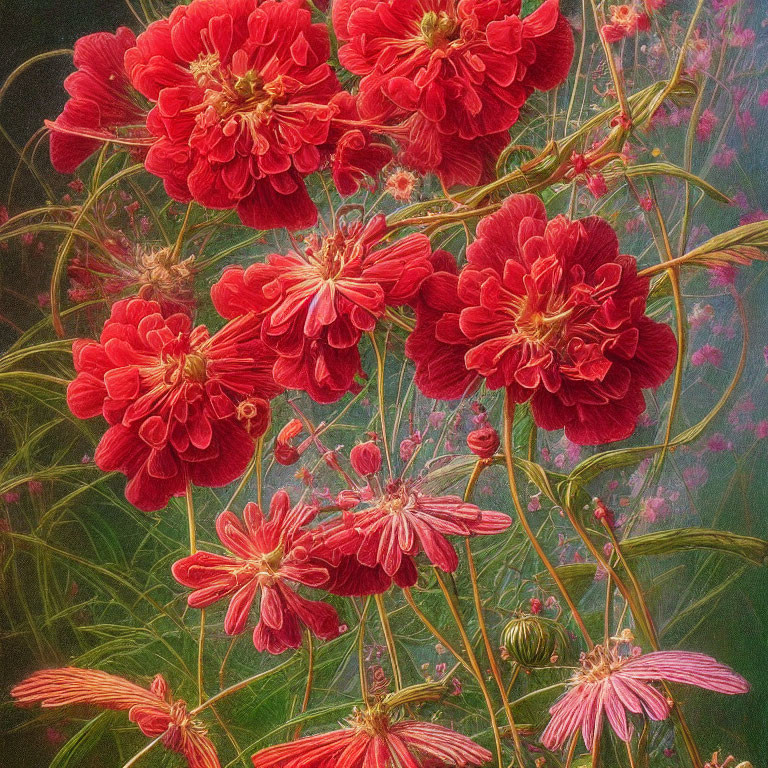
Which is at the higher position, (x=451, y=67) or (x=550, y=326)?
(x=451, y=67)

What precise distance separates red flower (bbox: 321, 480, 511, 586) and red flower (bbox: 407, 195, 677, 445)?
0.41 ft

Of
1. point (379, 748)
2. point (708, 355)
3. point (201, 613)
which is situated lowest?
point (379, 748)

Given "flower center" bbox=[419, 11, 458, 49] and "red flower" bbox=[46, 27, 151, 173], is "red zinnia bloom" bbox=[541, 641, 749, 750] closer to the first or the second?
"flower center" bbox=[419, 11, 458, 49]

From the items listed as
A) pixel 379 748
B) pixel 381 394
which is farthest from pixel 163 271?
pixel 379 748

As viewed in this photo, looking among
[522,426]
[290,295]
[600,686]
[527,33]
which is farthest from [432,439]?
[527,33]

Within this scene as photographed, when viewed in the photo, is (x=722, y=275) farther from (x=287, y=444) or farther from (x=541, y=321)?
(x=287, y=444)

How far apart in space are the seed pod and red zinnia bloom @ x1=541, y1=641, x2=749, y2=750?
0.12 ft

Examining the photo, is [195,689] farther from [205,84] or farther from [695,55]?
[695,55]

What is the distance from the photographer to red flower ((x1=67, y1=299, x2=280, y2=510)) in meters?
0.97

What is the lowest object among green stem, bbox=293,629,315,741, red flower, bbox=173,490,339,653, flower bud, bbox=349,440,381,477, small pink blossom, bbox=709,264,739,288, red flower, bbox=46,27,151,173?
green stem, bbox=293,629,315,741

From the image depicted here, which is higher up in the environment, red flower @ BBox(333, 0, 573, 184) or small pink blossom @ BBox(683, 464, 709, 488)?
red flower @ BBox(333, 0, 573, 184)

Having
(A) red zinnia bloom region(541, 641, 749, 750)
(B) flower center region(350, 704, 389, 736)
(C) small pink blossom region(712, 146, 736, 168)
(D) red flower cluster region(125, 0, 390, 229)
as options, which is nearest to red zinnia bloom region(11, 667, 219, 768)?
(B) flower center region(350, 704, 389, 736)

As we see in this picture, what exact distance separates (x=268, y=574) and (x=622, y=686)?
412mm

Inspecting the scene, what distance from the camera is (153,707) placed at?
3.34 feet
